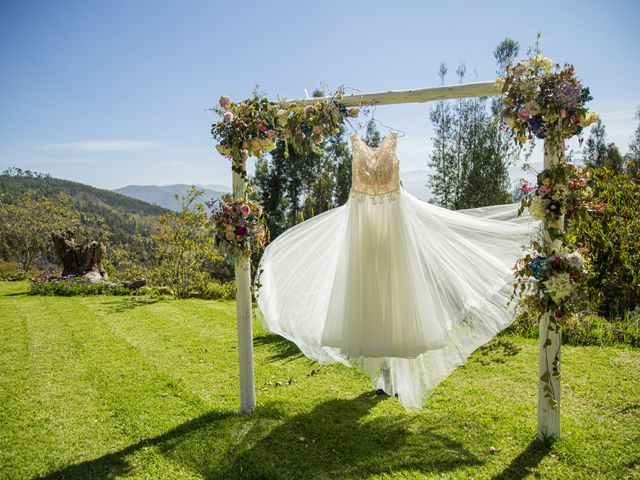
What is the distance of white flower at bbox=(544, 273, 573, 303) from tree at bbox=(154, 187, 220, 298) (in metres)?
9.13

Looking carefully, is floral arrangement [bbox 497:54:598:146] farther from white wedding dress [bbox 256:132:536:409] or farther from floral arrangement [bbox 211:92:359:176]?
floral arrangement [bbox 211:92:359:176]

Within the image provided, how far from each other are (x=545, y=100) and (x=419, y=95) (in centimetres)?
105

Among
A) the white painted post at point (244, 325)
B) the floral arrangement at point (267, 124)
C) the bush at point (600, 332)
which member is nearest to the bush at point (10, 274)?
the white painted post at point (244, 325)

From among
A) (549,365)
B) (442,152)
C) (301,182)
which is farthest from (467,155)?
(549,365)

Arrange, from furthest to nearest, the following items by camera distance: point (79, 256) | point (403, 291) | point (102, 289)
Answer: point (79, 256) → point (102, 289) → point (403, 291)

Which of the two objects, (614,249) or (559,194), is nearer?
(559,194)

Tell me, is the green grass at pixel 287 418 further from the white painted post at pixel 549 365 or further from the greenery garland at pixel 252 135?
the greenery garland at pixel 252 135

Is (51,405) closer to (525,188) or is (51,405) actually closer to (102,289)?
(525,188)

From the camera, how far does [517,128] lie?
3.71 metres

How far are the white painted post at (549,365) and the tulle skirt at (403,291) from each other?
46 cm

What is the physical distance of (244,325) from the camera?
4500 millimetres

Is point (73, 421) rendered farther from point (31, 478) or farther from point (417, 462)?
point (417, 462)

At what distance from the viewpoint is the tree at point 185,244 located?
11.6 metres

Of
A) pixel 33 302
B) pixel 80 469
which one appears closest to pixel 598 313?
pixel 80 469
